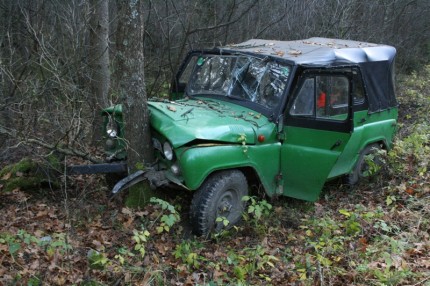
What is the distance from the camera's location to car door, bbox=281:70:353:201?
5.47m

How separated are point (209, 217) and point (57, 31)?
652 cm

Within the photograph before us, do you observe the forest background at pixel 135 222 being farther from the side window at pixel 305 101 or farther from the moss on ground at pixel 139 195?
the side window at pixel 305 101

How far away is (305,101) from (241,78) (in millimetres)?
972

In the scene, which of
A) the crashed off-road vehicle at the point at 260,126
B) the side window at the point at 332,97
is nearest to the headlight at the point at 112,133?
the crashed off-road vehicle at the point at 260,126

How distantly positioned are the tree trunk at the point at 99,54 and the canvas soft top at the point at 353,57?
2.63m

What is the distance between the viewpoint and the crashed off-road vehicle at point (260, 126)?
16.2 feet

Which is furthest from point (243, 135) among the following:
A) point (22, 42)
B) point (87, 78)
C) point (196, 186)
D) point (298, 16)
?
point (298, 16)

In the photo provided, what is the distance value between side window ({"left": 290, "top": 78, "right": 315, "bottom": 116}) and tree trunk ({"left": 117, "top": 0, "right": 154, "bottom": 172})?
188 cm

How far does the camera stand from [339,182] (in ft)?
22.5

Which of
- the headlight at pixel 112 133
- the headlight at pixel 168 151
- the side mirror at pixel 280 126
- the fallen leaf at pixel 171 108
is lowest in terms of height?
the headlight at pixel 112 133

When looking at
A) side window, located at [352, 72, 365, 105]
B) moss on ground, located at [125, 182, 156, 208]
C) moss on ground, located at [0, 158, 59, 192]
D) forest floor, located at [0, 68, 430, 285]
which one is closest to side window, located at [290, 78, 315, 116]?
side window, located at [352, 72, 365, 105]

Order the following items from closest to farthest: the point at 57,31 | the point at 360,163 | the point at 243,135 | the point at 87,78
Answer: the point at 243,135 → the point at 360,163 → the point at 87,78 → the point at 57,31

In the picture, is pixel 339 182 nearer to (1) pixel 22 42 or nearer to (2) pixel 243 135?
(2) pixel 243 135

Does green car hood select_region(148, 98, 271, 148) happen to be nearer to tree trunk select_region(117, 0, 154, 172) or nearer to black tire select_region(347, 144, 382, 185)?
tree trunk select_region(117, 0, 154, 172)
